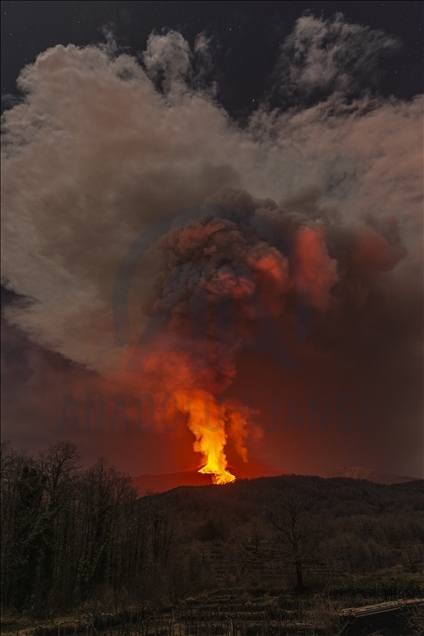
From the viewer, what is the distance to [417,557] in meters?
56.4

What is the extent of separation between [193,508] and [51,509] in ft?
240

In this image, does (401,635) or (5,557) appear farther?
(5,557)

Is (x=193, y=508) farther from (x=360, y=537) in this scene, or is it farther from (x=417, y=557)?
(x=417, y=557)

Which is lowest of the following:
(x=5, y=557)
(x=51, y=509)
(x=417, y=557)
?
(x=417, y=557)

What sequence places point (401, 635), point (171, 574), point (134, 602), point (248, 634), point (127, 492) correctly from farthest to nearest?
point (127, 492) < point (171, 574) < point (134, 602) < point (248, 634) < point (401, 635)

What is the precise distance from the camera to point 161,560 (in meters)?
55.5

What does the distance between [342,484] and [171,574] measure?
110505 millimetres

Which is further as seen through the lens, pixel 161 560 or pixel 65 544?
pixel 161 560

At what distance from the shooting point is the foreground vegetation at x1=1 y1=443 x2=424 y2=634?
107 ft

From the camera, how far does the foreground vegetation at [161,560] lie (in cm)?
3262

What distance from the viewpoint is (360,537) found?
2761 inches

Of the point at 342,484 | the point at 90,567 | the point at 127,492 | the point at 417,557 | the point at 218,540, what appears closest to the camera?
the point at 90,567

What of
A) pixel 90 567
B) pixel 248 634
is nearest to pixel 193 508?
pixel 90 567

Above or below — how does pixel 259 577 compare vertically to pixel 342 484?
below
